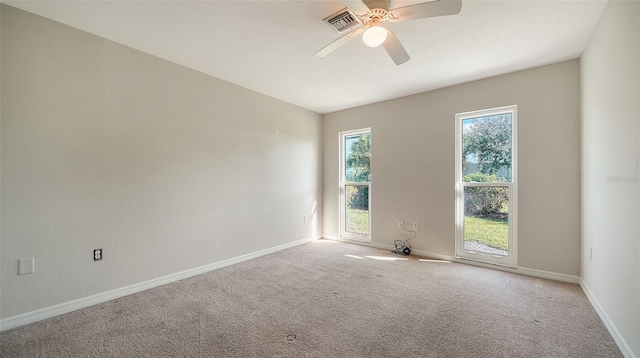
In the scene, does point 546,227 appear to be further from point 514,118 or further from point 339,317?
point 339,317

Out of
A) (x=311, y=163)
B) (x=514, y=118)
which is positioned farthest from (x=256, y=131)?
(x=514, y=118)

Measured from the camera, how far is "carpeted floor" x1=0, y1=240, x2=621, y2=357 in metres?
1.72

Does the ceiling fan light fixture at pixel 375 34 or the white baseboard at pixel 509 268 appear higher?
the ceiling fan light fixture at pixel 375 34

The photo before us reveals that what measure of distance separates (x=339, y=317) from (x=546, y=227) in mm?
2621

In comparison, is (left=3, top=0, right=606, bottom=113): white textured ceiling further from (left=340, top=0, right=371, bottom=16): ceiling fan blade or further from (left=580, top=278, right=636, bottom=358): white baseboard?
(left=580, top=278, right=636, bottom=358): white baseboard

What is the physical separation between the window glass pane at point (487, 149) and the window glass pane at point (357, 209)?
1.64m

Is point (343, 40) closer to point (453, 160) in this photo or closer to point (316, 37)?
point (316, 37)

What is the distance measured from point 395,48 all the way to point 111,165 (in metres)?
2.79

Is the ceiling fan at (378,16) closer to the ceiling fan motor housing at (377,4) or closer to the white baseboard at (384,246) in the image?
the ceiling fan motor housing at (377,4)

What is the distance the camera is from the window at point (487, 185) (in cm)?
319

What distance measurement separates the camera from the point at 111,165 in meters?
2.44

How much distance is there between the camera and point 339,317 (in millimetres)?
2119

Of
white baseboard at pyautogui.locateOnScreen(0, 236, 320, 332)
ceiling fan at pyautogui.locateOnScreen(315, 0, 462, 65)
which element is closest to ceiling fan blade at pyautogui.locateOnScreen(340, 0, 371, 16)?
ceiling fan at pyautogui.locateOnScreen(315, 0, 462, 65)

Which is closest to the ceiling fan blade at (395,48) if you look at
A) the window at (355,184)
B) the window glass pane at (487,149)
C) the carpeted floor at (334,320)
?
the window glass pane at (487,149)
